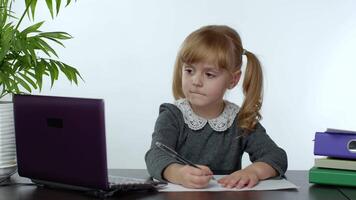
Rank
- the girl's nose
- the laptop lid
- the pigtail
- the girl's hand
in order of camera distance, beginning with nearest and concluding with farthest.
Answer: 1. the laptop lid
2. the girl's hand
3. the girl's nose
4. the pigtail

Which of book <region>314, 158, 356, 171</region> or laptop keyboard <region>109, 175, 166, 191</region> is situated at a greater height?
book <region>314, 158, 356, 171</region>

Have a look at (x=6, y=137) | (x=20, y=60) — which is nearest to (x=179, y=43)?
(x=20, y=60)

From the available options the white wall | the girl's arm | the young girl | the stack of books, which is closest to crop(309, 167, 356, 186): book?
the stack of books

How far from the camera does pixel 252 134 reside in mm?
1489

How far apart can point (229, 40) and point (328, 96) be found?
1.78 m

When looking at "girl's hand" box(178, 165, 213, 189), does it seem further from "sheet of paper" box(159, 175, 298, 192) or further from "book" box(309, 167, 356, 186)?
"book" box(309, 167, 356, 186)

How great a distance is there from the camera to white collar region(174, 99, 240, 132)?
1.49 metres

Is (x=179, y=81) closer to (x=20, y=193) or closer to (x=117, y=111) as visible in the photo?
(x=20, y=193)

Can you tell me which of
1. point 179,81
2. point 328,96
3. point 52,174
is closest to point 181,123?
point 179,81

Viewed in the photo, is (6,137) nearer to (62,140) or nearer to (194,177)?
(62,140)

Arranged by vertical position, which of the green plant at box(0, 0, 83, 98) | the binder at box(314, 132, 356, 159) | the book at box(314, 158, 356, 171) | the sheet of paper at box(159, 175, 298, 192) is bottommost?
the sheet of paper at box(159, 175, 298, 192)

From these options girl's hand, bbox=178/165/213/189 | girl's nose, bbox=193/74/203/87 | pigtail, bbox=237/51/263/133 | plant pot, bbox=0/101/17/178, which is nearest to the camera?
girl's hand, bbox=178/165/213/189

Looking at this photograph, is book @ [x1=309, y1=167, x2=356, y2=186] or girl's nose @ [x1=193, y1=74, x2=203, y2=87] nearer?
book @ [x1=309, y1=167, x2=356, y2=186]

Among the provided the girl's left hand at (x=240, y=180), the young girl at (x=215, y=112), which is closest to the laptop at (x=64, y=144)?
the girl's left hand at (x=240, y=180)
